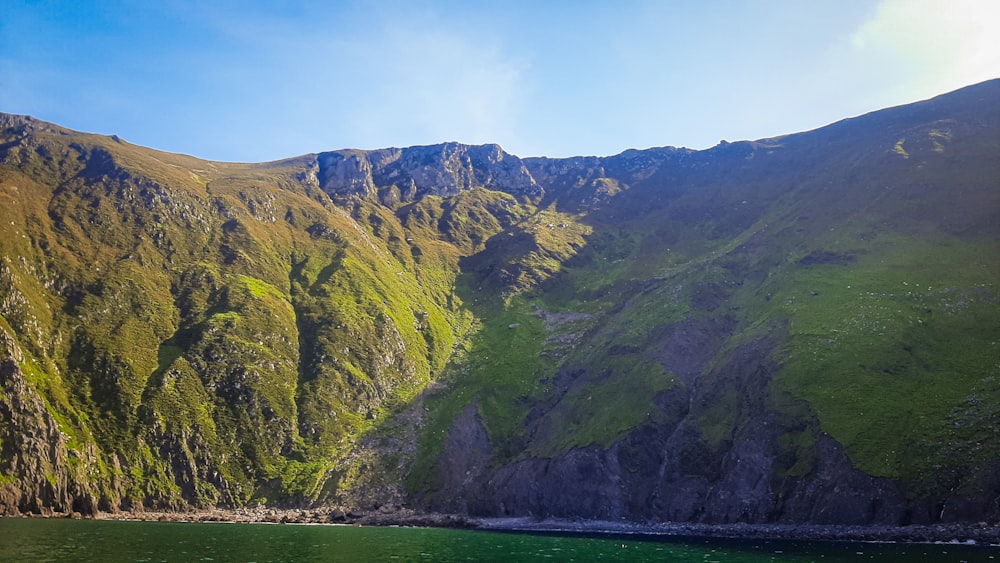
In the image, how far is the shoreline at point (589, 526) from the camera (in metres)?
70.7

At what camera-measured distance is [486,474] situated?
418ft

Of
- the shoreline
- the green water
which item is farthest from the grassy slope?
the green water

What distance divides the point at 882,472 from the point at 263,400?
4799 inches

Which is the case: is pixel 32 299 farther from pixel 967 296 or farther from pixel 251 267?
pixel 967 296

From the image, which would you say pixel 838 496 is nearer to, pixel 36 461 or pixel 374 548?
pixel 374 548

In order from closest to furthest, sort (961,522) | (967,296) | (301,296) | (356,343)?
(961,522), (967,296), (356,343), (301,296)

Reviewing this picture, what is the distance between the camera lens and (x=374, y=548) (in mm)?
64188

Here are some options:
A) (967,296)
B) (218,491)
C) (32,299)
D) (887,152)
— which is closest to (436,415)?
(218,491)

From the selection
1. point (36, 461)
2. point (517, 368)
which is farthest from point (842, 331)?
point (36, 461)

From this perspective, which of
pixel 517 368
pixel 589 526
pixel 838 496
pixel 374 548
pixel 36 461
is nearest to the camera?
pixel 374 548

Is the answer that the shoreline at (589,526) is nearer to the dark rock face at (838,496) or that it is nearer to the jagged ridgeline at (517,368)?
the dark rock face at (838,496)

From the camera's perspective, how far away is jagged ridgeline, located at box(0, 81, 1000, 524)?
310 ft

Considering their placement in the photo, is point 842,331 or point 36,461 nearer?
point 36,461

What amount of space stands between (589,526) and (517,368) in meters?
62.0
